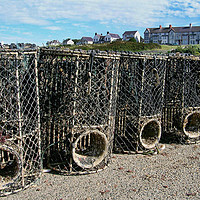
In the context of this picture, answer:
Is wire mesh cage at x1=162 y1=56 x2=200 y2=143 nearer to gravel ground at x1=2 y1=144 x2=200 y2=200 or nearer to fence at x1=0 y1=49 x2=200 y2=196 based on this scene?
fence at x1=0 y1=49 x2=200 y2=196

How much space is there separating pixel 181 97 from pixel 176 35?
8514cm

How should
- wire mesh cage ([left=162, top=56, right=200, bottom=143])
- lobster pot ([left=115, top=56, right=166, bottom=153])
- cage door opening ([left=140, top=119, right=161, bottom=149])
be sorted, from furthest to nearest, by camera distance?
wire mesh cage ([left=162, top=56, right=200, bottom=143])
cage door opening ([left=140, top=119, right=161, bottom=149])
lobster pot ([left=115, top=56, right=166, bottom=153])

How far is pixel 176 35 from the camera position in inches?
3388

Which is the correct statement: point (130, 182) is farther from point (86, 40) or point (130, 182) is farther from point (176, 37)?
point (176, 37)

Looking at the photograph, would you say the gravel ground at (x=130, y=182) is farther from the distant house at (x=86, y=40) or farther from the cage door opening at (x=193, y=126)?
the distant house at (x=86, y=40)

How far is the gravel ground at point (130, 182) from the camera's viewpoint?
4.25 meters

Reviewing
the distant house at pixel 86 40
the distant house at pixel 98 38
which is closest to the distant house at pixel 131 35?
the distant house at pixel 98 38

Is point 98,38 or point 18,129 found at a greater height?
point 98,38

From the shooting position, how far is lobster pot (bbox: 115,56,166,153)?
5852 mm

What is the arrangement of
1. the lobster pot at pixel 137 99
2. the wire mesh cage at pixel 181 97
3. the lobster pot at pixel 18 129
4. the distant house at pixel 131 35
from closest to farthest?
the lobster pot at pixel 18 129, the lobster pot at pixel 137 99, the wire mesh cage at pixel 181 97, the distant house at pixel 131 35

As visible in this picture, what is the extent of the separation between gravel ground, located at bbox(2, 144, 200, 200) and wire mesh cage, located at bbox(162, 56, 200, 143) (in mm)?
1273

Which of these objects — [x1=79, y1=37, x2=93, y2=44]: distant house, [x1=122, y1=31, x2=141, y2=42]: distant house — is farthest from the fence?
[x1=122, y1=31, x2=141, y2=42]: distant house

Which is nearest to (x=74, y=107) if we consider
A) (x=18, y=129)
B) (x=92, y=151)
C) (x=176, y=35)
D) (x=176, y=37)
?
(x=18, y=129)

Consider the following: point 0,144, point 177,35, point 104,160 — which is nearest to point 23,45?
point 0,144
